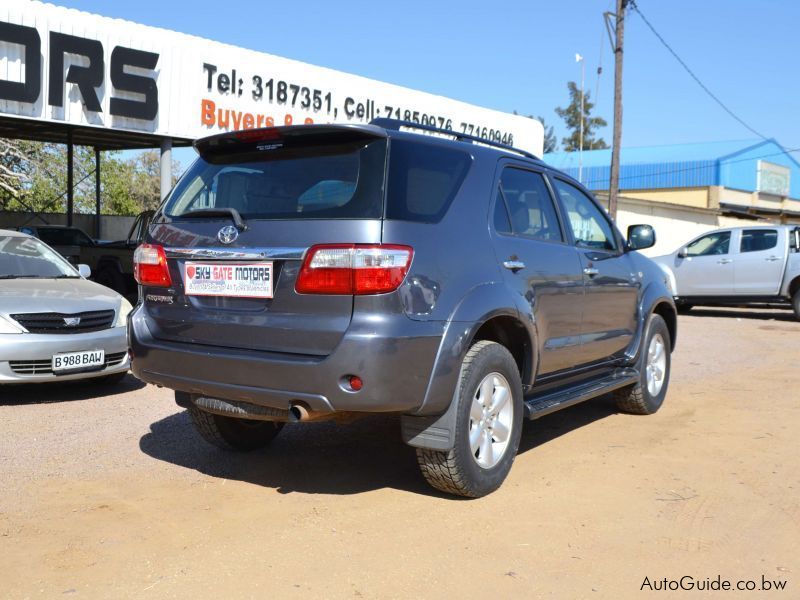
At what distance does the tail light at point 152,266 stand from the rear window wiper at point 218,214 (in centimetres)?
23

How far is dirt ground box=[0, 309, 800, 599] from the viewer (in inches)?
133

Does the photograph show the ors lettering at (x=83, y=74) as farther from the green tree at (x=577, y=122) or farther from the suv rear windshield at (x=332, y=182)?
the green tree at (x=577, y=122)

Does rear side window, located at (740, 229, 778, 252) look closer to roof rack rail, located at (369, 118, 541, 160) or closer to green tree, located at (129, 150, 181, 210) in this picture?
roof rack rail, located at (369, 118, 541, 160)

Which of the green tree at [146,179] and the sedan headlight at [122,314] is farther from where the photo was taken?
the green tree at [146,179]

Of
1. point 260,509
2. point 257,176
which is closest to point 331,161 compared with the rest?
point 257,176

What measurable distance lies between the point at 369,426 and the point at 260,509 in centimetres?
198

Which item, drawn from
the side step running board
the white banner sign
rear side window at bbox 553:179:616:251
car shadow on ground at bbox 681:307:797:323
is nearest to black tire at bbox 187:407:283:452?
the side step running board

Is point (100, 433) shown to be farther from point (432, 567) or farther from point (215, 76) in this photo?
point (215, 76)

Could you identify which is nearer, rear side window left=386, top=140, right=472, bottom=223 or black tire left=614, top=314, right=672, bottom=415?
rear side window left=386, top=140, right=472, bottom=223

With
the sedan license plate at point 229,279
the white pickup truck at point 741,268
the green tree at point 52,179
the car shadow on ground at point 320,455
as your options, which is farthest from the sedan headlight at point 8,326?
the green tree at point 52,179

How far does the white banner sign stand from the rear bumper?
10129 mm

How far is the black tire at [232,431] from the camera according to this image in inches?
200

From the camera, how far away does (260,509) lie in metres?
4.20

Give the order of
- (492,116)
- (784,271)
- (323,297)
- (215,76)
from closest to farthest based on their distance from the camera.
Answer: (323,297) → (215,76) → (784,271) → (492,116)
